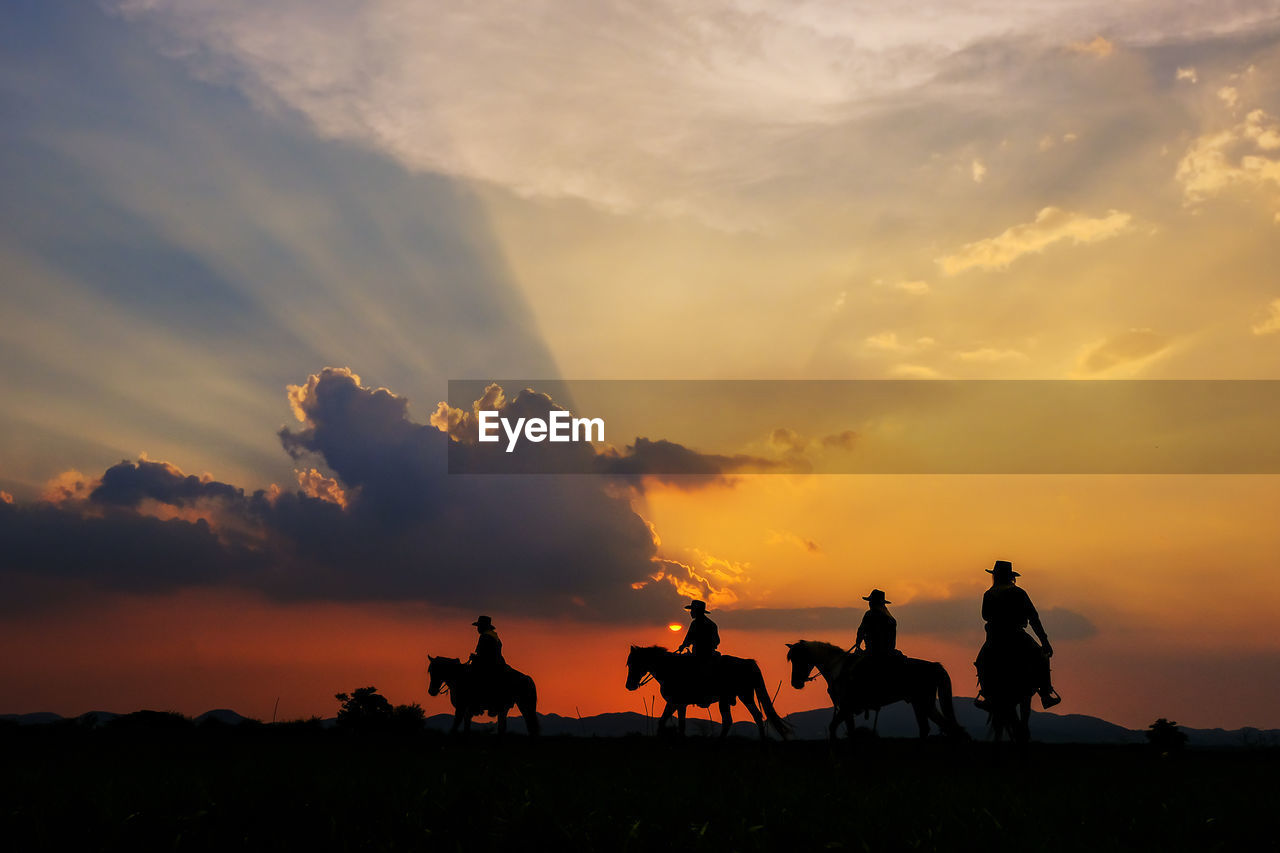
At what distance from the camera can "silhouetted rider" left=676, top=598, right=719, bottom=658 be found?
23.1m

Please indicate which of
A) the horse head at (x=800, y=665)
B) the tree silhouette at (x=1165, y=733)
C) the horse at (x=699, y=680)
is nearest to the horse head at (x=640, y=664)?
the horse at (x=699, y=680)

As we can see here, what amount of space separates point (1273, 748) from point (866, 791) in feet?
66.6

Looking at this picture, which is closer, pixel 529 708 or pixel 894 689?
pixel 894 689

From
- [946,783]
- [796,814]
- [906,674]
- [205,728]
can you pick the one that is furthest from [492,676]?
[796,814]

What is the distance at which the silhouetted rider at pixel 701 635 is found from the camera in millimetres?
23141

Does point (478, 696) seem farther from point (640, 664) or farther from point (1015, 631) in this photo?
point (1015, 631)

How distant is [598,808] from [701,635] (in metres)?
15.3

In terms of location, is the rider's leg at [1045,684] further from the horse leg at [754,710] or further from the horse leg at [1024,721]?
the horse leg at [754,710]

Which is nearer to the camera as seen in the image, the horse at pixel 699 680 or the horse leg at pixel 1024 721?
the horse leg at pixel 1024 721

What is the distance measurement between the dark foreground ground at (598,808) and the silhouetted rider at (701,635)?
1076 centimetres

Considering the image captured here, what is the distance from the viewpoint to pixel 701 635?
76.1 feet

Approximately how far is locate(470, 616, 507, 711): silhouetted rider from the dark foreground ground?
1214cm

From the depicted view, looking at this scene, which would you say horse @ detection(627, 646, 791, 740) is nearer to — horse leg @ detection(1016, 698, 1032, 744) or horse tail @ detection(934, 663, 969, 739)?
horse tail @ detection(934, 663, 969, 739)

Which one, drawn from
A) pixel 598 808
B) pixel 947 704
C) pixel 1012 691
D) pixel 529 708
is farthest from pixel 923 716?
pixel 598 808
